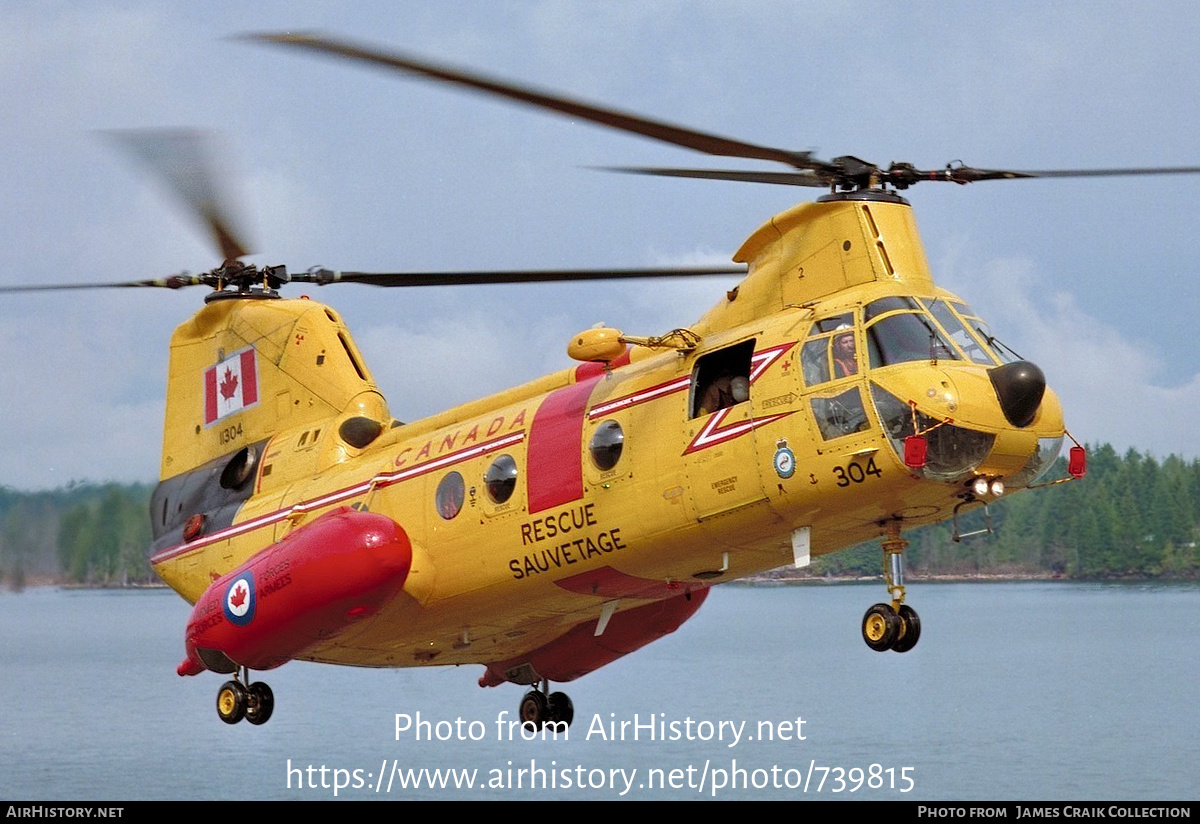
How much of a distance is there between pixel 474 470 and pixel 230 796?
16.2 meters

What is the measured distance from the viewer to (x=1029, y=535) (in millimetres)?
52969

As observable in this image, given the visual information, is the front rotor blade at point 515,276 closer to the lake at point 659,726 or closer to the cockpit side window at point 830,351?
the cockpit side window at point 830,351

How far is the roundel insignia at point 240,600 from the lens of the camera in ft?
57.9

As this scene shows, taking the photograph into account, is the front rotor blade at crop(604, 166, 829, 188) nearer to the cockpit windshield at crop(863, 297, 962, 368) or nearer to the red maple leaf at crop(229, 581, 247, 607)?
the cockpit windshield at crop(863, 297, 962, 368)

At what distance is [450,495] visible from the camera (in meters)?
17.3

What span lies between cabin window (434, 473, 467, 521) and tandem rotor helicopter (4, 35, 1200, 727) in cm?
3

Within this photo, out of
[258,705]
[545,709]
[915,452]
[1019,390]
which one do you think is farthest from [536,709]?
[1019,390]

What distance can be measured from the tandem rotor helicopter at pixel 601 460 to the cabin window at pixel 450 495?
0.09 feet

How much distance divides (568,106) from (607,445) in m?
3.55

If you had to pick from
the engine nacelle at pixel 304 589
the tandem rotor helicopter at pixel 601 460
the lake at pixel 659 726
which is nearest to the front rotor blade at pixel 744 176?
the tandem rotor helicopter at pixel 601 460

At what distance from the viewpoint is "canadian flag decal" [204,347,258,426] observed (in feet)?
69.4

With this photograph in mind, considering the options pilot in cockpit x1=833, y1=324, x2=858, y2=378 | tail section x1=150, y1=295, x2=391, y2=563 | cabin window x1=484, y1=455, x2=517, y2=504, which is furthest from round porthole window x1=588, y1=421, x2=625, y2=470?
tail section x1=150, y1=295, x2=391, y2=563

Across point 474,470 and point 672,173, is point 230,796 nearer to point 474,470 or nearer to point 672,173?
point 474,470
